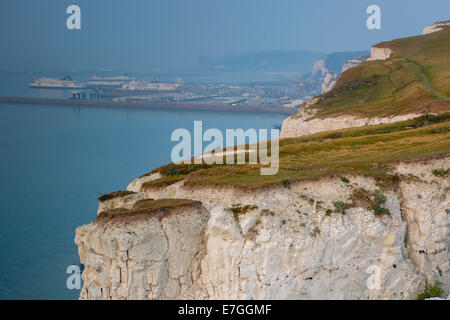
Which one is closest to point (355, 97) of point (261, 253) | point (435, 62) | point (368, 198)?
point (435, 62)

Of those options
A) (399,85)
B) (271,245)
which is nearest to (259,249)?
(271,245)

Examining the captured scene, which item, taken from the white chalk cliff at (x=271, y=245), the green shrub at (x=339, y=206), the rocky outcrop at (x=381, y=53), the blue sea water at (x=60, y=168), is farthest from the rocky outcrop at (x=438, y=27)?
the green shrub at (x=339, y=206)

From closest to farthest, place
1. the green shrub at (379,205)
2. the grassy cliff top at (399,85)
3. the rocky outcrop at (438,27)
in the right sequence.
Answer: the green shrub at (379,205), the grassy cliff top at (399,85), the rocky outcrop at (438,27)

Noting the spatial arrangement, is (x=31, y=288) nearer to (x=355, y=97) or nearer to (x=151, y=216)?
(x=151, y=216)

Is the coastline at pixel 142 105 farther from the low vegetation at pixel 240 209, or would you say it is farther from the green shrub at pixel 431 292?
the low vegetation at pixel 240 209

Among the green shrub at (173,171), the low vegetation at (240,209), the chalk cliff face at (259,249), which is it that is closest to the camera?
the chalk cliff face at (259,249)

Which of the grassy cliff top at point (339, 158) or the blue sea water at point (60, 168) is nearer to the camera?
the grassy cliff top at point (339, 158)

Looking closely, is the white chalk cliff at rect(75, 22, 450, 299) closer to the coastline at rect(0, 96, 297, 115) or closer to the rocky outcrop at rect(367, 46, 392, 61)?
the rocky outcrop at rect(367, 46, 392, 61)

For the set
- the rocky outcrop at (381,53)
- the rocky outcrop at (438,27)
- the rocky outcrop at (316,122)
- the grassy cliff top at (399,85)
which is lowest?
the rocky outcrop at (316,122)

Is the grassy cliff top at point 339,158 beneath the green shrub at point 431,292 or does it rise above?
above
